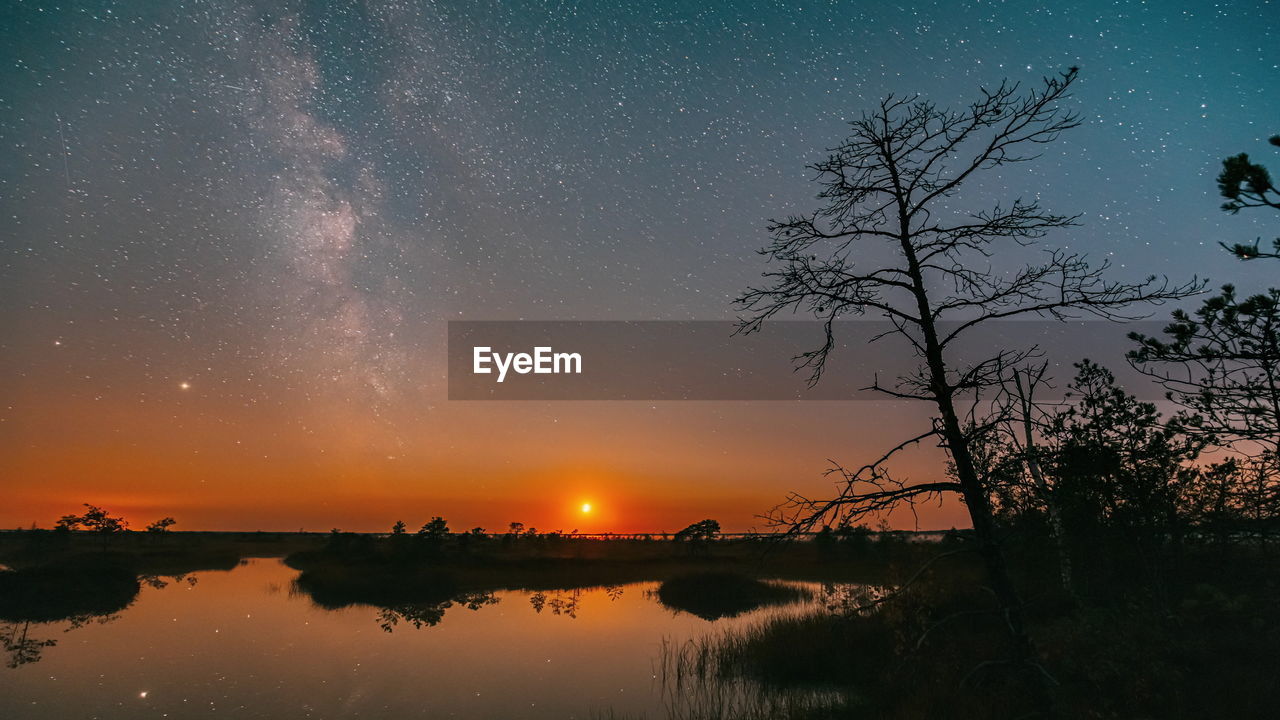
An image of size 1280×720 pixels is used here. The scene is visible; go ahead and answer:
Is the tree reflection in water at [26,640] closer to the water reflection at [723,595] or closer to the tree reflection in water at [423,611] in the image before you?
the tree reflection in water at [423,611]

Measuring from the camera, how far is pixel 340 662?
20.1 metres

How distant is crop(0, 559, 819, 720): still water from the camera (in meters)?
15.4

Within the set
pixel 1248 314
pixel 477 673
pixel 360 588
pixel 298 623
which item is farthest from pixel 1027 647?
pixel 360 588

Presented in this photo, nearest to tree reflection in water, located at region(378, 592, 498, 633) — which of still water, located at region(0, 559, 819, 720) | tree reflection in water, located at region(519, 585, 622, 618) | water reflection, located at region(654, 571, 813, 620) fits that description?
still water, located at region(0, 559, 819, 720)

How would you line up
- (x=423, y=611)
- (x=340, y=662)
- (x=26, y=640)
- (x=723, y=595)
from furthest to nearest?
(x=723, y=595) < (x=423, y=611) < (x=26, y=640) < (x=340, y=662)

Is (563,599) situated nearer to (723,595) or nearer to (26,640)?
(723,595)

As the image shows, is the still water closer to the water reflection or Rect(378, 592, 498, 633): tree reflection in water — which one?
Rect(378, 592, 498, 633): tree reflection in water

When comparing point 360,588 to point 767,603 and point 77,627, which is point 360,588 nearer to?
point 77,627

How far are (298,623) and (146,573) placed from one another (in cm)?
3847

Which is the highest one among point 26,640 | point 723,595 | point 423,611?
point 26,640

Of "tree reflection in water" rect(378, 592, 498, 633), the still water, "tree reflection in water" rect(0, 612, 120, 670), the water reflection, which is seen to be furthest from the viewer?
the water reflection

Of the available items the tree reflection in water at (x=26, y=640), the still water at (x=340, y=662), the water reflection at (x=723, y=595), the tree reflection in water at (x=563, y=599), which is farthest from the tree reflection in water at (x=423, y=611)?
the tree reflection in water at (x=26, y=640)

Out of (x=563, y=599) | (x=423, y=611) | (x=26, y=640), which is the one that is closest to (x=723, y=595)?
(x=563, y=599)

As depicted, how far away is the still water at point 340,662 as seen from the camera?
15.4 metres
